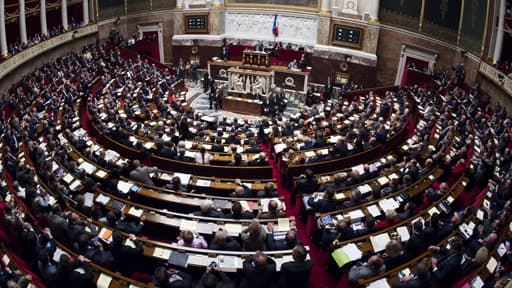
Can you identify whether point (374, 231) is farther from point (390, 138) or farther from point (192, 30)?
point (192, 30)

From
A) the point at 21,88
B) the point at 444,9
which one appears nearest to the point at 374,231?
the point at 21,88

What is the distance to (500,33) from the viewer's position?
19.8 meters

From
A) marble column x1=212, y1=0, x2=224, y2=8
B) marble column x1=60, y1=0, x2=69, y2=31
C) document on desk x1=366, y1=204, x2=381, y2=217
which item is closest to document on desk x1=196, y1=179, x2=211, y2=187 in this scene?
document on desk x1=366, y1=204, x2=381, y2=217

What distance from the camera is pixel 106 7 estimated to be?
2984 centimetres

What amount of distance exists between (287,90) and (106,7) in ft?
47.2

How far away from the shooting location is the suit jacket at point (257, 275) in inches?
303

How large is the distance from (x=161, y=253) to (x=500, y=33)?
62.3 ft

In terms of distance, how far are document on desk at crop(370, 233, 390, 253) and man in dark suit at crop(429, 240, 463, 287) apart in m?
1.15

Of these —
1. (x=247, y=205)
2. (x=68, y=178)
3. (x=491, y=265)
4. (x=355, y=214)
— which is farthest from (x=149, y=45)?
(x=491, y=265)

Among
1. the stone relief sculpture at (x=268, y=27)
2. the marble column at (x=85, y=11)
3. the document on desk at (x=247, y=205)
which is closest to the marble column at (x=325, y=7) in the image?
the stone relief sculpture at (x=268, y=27)

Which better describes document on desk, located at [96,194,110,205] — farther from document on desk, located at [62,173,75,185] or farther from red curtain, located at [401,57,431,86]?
red curtain, located at [401,57,431,86]

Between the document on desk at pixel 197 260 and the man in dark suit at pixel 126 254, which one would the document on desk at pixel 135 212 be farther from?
the document on desk at pixel 197 260

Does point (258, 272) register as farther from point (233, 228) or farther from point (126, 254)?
point (126, 254)

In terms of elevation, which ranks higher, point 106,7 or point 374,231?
point 106,7
